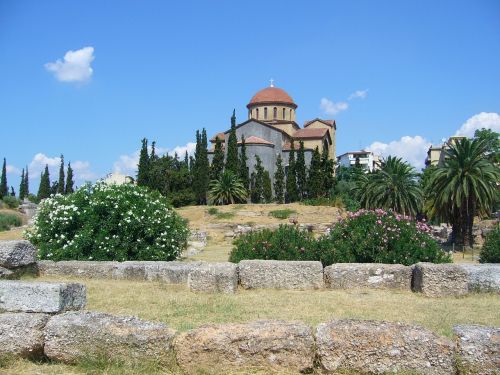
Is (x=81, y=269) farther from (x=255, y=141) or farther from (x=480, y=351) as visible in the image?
(x=255, y=141)

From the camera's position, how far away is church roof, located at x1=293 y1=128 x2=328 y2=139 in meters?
59.1

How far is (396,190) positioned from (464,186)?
622 cm

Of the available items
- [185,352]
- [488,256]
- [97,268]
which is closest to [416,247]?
[488,256]

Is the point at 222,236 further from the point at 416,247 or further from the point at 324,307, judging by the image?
the point at 324,307

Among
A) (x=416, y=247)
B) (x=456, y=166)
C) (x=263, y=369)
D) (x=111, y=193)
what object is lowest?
(x=263, y=369)

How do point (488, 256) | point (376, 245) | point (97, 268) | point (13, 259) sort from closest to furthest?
1. point (13, 259)
2. point (97, 268)
3. point (376, 245)
4. point (488, 256)

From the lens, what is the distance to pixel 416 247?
10.1 meters

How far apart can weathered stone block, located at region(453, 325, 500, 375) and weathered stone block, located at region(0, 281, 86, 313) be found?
380 cm

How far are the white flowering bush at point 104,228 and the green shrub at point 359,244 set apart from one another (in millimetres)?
2372

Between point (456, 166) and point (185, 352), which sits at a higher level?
point (456, 166)

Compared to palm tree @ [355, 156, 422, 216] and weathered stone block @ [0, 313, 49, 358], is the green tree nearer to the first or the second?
palm tree @ [355, 156, 422, 216]

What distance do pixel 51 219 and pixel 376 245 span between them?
7.75m

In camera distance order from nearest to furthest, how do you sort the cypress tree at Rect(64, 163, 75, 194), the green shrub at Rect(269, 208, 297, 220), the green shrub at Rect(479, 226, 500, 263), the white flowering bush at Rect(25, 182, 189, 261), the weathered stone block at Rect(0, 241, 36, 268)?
the weathered stone block at Rect(0, 241, 36, 268) < the white flowering bush at Rect(25, 182, 189, 261) < the green shrub at Rect(479, 226, 500, 263) < the green shrub at Rect(269, 208, 297, 220) < the cypress tree at Rect(64, 163, 75, 194)

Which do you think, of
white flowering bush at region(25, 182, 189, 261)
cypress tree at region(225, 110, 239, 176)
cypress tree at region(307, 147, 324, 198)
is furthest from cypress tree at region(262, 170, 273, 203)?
white flowering bush at region(25, 182, 189, 261)
